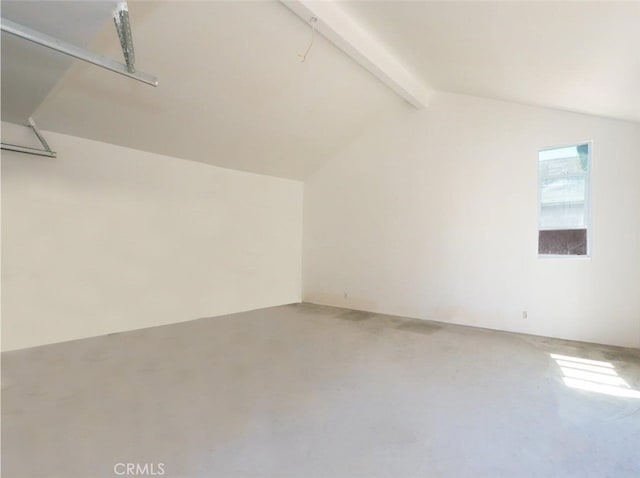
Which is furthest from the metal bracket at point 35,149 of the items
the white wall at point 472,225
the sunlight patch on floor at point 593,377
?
the sunlight patch on floor at point 593,377

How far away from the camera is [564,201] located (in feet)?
13.5

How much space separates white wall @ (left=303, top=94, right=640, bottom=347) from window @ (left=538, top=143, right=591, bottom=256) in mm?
109

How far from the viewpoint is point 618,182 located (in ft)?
12.1

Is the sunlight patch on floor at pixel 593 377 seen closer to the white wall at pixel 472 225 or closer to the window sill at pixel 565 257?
the white wall at pixel 472 225

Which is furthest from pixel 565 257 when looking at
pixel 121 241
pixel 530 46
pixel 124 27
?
pixel 121 241

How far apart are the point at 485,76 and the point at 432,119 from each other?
4.57ft

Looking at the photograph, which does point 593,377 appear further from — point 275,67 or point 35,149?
point 35,149

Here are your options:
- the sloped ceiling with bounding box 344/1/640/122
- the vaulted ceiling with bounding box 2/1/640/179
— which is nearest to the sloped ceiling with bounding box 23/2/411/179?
the vaulted ceiling with bounding box 2/1/640/179

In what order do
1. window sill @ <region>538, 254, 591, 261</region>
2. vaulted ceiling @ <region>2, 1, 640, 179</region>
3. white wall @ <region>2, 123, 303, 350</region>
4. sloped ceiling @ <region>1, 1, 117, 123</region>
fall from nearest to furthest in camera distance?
sloped ceiling @ <region>1, 1, 117, 123</region>, vaulted ceiling @ <region>2, 1, 640, 179</region>, white wall @ <region>2, 123, 303, 350</region>, window sill @ <region>538, 254, 591, 261</region>

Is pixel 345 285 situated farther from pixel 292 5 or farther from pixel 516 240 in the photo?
pixel 292 5

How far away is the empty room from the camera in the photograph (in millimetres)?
1985

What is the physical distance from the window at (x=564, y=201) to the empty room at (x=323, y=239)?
26 mm

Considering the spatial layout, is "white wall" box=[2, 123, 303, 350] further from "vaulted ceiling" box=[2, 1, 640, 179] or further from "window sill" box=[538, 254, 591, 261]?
A: "window sill" box=[538, 254, 591, 261]

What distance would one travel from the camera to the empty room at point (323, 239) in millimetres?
1985
